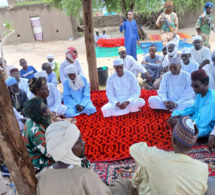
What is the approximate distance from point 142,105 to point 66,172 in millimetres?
3418

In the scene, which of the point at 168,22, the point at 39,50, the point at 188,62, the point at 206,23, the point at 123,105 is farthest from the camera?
the point at 39,50

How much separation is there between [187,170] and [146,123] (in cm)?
258

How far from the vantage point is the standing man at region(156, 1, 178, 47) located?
7812mm

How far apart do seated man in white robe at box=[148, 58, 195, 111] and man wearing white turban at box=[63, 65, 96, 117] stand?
5.14ft

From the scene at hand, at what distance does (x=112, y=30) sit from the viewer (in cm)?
2133

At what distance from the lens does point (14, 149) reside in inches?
72.0

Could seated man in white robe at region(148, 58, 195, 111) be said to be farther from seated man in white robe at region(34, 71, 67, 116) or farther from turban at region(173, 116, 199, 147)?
turban at region(173, 116, 199, 147)

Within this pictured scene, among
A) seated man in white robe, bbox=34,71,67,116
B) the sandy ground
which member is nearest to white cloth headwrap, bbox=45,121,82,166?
seated man in white robe, bbox=34,71,67,116

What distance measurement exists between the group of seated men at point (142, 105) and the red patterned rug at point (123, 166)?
0.71 feet

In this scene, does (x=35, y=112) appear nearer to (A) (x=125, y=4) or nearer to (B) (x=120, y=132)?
(B) (x=120, y=132)

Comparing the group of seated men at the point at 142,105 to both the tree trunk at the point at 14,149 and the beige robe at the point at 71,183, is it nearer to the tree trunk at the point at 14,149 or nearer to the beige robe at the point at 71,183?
the beige robe at the point at 71,183

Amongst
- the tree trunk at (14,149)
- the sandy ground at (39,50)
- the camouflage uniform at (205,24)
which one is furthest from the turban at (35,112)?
the sandy ground at (39,50)

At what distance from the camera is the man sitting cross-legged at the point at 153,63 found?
6.67 metres

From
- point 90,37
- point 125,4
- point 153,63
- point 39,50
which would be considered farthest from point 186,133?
point 39,50
